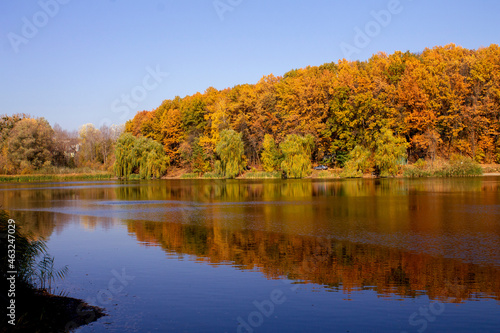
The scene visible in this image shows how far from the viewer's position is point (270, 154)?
7375 cm

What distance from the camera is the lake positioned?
8.80 m

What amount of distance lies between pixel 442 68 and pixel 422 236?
184 feet

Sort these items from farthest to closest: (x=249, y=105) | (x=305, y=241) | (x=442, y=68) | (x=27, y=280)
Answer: (x=249, y=105) → (x=442, y=68) → (x=305, y=241) → (x=27, y=280)

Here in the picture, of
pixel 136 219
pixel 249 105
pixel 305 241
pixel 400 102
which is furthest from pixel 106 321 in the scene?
pixel 249 105

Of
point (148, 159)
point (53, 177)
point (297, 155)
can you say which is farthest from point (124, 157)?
point (297, 155)

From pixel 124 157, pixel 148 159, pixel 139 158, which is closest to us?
pixel 148 159

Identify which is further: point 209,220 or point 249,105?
point 249,105

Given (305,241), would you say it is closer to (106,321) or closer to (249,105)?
(106,321)

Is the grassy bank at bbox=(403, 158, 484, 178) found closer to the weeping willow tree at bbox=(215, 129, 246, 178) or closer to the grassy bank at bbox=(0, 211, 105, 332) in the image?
the weeping willow tree at bbox=(215, 129, 246, 178)

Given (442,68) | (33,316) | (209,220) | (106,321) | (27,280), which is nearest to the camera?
(33,316)

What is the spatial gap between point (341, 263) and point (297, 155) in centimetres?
5305

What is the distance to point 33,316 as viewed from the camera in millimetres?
8070

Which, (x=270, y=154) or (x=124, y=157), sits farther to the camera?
(x=124, y=157)

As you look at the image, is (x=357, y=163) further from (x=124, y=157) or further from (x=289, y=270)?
(x=289, y=270)
